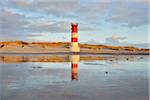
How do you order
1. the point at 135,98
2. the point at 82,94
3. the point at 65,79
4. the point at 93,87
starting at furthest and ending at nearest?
the point at 65,79
the point at 93,87
the point at 82,94
the point at 135,98

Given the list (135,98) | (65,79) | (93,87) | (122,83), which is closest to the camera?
(135,98)

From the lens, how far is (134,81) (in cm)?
685

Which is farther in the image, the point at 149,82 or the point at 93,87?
the point at 149,82

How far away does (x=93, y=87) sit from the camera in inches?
237

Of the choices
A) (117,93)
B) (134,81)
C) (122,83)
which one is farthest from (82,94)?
(134,81)

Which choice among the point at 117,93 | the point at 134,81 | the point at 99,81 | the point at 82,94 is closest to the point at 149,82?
the point at 134,81

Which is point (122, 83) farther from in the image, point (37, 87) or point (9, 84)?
point (9, 84)

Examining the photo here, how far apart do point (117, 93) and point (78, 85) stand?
107 cm

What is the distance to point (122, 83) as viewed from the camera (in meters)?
6.55

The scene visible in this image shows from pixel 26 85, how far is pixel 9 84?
36 centimetres

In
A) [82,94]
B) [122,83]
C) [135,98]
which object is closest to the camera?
[135,98]

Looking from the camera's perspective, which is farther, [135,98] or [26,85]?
[26,85]

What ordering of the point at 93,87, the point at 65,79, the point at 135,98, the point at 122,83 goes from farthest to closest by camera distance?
the point at 65,79
the point at 122,83
the point at 93,87
the point at 135,98

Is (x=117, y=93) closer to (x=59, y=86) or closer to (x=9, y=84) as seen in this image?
(x=59, y=86)
